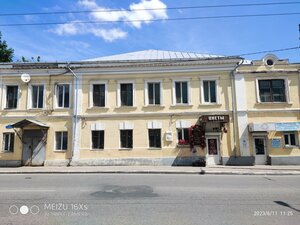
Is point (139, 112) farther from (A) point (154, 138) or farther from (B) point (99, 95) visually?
(B) point (99, 95)

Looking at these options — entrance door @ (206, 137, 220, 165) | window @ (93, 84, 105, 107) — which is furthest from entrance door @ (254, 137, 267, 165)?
window @ (93, 84, 105, 107)

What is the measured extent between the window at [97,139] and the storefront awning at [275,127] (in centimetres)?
1128

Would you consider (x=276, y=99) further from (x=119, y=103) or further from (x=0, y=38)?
(x=0, y=38)

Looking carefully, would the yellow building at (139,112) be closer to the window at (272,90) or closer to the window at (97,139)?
the window at (97,139)

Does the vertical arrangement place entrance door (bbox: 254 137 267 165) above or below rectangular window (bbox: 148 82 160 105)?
below

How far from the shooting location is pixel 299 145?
727 inches

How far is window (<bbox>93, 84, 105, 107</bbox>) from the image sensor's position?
20.1 meters

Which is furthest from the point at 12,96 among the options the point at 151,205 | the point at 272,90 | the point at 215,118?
the point at 272,90

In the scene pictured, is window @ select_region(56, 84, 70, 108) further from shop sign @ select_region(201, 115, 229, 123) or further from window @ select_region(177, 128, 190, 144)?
shop sign @ select_region(201, 115, 229, 123)

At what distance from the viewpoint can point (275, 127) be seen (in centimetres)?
1809

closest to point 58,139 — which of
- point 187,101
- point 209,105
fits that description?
point 187,101

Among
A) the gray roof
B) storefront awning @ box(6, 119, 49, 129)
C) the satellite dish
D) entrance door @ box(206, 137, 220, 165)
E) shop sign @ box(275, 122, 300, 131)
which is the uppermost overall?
the gray roof

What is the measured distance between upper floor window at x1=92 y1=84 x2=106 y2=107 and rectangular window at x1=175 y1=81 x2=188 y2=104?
582cm

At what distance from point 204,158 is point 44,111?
12.9m
